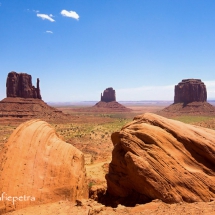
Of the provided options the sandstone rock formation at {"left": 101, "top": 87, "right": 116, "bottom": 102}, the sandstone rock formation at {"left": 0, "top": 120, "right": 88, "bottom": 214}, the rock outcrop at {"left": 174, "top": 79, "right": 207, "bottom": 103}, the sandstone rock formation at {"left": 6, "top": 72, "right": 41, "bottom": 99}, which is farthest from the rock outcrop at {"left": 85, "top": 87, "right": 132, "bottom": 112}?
the sandstone rock formation at {"left": 0, "top": 120, "right": 88, "bottom": 214}

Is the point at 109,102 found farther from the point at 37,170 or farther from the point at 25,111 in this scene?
the point at 37,170

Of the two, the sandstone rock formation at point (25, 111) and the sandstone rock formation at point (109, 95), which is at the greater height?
the sandstone rock formation at point (109, 95)

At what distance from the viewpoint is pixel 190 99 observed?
118062 millimetres

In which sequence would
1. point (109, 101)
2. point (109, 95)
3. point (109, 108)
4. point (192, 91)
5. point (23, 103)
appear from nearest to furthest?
point (23, 103)
point (192, 91)
point (109, 108)
point (109, 95)
point (109, 101)

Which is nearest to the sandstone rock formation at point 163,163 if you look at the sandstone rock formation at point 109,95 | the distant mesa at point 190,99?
the distant mesa at point 190,99

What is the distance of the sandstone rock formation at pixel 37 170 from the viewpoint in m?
9.66

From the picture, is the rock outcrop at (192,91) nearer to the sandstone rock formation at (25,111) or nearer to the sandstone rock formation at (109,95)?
the sandstone rock formation at (109,95)

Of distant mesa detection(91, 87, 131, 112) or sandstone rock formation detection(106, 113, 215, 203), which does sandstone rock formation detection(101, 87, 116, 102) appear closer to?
distant mesa detection(91, 87, 131, 112)

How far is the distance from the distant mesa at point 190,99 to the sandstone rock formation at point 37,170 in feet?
333

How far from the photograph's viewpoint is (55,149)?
12508 mm

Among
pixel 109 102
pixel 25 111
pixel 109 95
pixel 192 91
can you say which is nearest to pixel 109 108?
pixel 109 102

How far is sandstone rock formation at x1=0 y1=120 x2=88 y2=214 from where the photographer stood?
966 centimetres

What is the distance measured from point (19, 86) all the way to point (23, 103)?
9.68 metres

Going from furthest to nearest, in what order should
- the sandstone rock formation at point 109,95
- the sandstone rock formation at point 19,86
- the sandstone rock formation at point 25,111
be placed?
the sandstone rock formation at point 109,95 < the sandstone rock formation at point 19,86 < the sandstone rock formation at point 25,111
